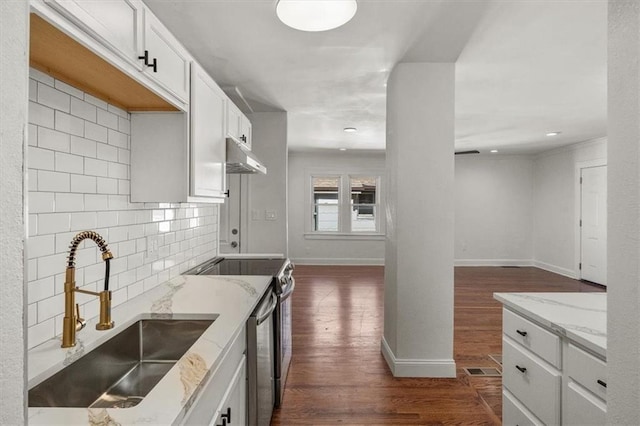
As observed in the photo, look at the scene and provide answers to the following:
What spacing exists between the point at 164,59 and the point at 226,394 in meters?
1.37

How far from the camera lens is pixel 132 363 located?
1.52m

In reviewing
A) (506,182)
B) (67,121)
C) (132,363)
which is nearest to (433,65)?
(67,121)

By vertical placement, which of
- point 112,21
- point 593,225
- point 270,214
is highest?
point 112,21

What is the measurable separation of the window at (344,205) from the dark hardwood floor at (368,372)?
259cm

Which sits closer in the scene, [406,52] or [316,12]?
[316,12]

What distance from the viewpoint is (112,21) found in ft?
3.76

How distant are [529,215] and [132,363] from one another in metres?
8.50

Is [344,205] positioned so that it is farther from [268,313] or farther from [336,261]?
[268,313]

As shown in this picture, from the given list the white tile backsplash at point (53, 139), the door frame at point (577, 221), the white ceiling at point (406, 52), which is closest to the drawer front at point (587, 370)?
the white ceiling at point (406, 52)

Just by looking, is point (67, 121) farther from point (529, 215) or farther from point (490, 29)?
point (529, 215)

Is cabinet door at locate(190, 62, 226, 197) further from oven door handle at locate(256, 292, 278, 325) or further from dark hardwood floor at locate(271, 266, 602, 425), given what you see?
dark hardwood floor at locate(271, 266, 602, 425)

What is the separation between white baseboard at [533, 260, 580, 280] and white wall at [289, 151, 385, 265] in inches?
131

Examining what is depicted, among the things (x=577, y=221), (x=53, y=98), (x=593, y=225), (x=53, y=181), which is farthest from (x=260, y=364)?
(x=577, y=221)

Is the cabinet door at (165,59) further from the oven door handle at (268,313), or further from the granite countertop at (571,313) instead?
the granite countertop at (571,313)
